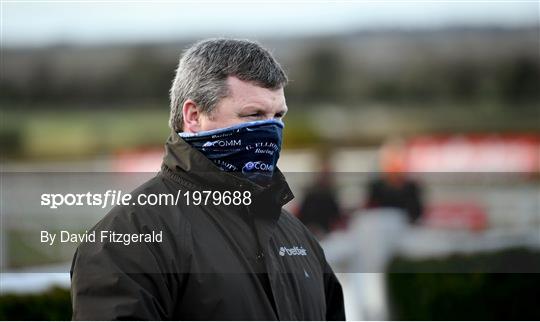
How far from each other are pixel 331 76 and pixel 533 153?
2.53m

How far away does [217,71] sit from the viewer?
7.72 ft

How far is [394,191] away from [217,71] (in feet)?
14.0

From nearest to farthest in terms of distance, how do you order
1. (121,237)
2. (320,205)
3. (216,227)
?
(121,237)
(216,227)
(320,205)

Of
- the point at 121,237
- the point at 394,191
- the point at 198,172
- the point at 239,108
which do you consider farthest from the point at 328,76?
the point at 394,191

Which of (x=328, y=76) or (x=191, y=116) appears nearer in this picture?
(x=191, y=116)

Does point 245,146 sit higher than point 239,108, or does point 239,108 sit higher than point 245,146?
point 239,108

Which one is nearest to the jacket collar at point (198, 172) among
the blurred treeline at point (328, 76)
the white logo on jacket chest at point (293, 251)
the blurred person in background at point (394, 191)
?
the white logo on jacket chest at point (293, 251)

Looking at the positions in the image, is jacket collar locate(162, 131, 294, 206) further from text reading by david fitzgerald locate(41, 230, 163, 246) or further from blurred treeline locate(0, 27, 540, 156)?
blurred treeline locate(0, 27, 540, 156)

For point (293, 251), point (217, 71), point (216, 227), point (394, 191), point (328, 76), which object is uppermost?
point (217, 71)

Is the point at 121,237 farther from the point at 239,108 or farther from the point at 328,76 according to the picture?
the point at 328,76

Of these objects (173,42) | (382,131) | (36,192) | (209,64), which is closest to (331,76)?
(382,131)

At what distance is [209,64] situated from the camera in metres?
2.37

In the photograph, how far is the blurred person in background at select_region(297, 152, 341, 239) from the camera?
233 inches

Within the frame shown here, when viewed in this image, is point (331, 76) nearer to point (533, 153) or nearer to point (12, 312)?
point (12, 312)
